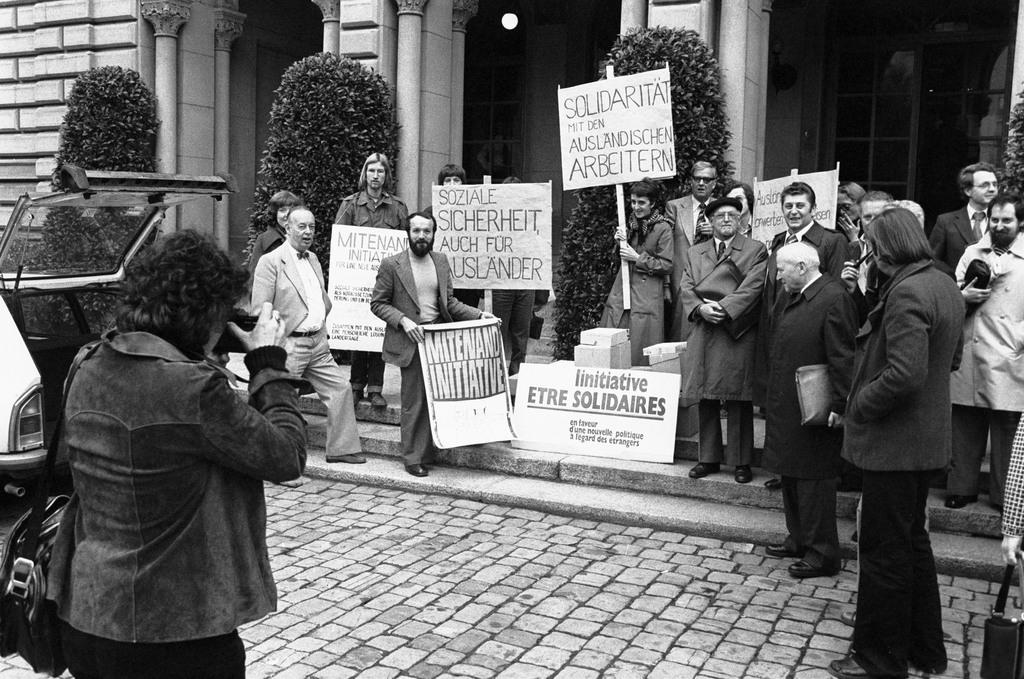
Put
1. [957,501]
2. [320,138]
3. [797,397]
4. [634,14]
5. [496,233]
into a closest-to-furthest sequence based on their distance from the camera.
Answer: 1. [797,397]
2. [957,501]
3. [496,233]
4. [634,14]
5. [320,138]

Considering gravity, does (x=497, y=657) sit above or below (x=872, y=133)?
below

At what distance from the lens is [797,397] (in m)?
5.76

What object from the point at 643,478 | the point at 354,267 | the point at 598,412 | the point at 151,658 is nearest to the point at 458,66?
the point at 354,267

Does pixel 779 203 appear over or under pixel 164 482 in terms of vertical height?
over

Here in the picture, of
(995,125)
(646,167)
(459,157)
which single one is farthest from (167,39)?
(995,125)

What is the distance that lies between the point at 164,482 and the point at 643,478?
16.9 ft

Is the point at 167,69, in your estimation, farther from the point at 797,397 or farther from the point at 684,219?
the point at 797,397

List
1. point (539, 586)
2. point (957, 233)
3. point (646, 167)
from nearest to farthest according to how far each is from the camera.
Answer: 1. point (539, 586)
2. point (957, 233)
3. point (646, 167)

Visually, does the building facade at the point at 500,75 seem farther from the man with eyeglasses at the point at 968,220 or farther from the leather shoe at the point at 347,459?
the leather shoe at the point at 347,459

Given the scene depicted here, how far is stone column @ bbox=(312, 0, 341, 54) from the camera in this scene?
13.0m

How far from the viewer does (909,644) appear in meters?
4.57

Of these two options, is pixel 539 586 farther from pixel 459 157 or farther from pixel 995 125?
pixel 995 125

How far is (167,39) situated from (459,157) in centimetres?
548

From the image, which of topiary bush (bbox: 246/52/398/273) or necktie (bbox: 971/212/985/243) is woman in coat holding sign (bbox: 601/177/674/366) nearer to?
necktie (bbox: 971/212/985/243)
